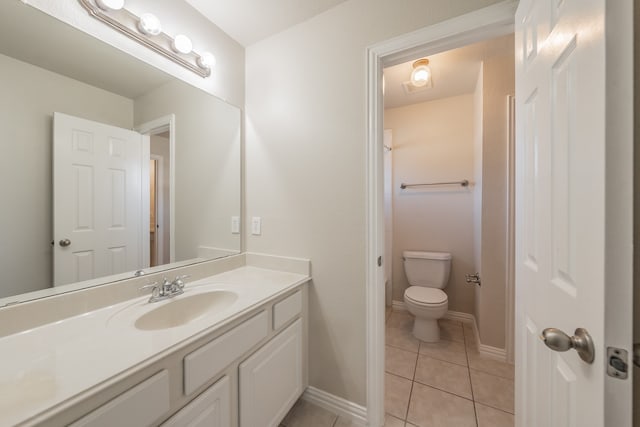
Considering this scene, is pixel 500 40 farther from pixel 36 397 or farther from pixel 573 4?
pixel 36 397

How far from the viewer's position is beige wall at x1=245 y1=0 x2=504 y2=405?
1252 mm

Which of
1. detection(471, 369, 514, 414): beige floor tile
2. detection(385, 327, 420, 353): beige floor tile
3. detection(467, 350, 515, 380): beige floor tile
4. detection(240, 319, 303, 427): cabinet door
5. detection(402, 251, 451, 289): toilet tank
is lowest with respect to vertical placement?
detection(471, 369, 514, 414): beige floor tile

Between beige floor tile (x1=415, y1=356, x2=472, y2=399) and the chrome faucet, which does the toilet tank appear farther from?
the chrome faucet

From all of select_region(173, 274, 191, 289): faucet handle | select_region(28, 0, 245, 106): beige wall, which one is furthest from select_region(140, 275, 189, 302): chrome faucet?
select_region(28, 0, 245, 106): beige wall

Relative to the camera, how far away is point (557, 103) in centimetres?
62

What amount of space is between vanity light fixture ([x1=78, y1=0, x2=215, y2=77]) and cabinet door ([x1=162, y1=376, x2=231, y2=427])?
59.7 inches

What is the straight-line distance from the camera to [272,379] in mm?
1090

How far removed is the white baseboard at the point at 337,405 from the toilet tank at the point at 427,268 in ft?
4.72

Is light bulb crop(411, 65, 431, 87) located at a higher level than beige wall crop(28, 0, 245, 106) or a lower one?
higher

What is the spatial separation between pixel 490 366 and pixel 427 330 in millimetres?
462

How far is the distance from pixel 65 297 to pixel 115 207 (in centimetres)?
39

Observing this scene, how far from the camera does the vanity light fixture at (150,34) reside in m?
0.96

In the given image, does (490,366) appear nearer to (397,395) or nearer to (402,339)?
(402,339)

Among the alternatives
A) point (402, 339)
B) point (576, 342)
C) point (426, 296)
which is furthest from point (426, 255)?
point (576, 342)
